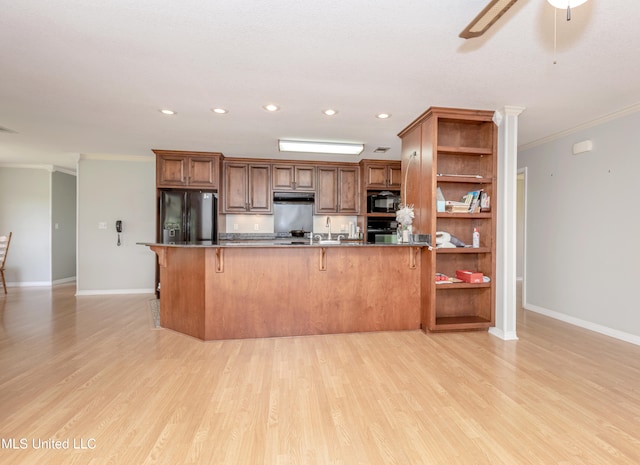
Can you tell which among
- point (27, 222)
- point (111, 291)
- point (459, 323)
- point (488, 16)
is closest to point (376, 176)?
point (459, 323)

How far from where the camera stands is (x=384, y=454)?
1449mm

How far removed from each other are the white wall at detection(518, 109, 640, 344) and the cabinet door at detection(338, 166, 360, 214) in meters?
2.64

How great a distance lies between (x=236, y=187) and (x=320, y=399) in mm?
4009

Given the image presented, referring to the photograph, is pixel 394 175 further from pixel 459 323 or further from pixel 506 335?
pixel 506 335

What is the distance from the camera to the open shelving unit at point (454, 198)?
3.12 metres

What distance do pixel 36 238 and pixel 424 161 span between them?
7.32 metres

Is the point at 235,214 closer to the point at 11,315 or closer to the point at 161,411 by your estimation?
the point at 11,315

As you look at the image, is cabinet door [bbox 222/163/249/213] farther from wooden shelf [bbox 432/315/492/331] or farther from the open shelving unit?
wooden shelf [bbox 432/315/492/331]

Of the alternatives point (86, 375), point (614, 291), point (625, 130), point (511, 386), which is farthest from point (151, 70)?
point (614, 291)

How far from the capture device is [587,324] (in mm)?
3441

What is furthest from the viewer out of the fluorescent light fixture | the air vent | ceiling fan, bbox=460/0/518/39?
the fluorescent light fixture

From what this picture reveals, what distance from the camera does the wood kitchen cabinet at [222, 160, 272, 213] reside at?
512 cm

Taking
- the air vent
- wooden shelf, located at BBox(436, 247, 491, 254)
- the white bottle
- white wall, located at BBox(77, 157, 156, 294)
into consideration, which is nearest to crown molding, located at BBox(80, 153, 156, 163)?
white wall, located at BBox(77, 157, 156, 294)

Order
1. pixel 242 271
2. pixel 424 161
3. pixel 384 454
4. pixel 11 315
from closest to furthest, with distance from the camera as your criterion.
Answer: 1. pixel 384 454
2. pixel 242 271
3. pixel 424 161
4. pixel 11 315
